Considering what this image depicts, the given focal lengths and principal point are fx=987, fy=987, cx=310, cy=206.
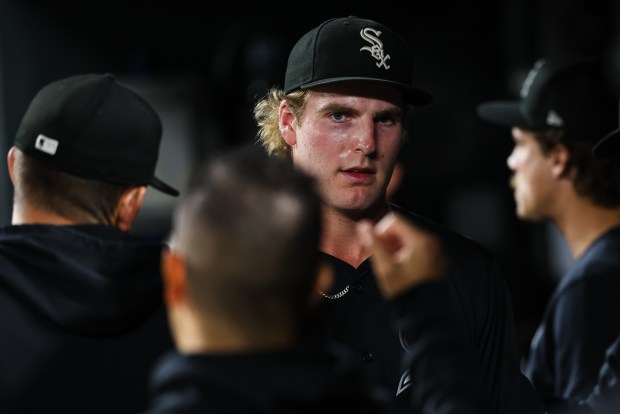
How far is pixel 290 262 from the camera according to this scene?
151cm

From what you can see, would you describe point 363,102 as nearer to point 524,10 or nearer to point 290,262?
point 290,262

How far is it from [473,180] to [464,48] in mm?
1013

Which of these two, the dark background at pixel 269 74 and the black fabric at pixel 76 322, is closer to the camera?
the black fabric at pixel 76 322

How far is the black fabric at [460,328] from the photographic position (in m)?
2.37

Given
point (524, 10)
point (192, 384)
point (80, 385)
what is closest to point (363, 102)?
point (80, 385)

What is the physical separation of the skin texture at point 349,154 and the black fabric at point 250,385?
3.52 ft

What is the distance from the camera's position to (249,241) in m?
1.49

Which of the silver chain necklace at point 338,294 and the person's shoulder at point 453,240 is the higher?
the person's shoulder at point 453,240

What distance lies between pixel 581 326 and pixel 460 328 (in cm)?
96

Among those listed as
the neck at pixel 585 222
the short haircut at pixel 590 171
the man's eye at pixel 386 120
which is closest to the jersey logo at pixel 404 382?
the man's eye at pixel 386 120

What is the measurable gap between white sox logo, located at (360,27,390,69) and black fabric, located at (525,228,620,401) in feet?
3.73

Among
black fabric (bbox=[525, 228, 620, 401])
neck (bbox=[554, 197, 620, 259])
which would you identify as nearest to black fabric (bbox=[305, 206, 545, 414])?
black fabric (bbox=[525, 228, 620, 401])

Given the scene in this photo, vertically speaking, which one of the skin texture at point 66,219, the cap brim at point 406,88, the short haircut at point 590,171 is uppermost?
the cap brim at point 406,88

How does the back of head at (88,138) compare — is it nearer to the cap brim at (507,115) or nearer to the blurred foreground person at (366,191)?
the blurred foreground person at (366,191)
